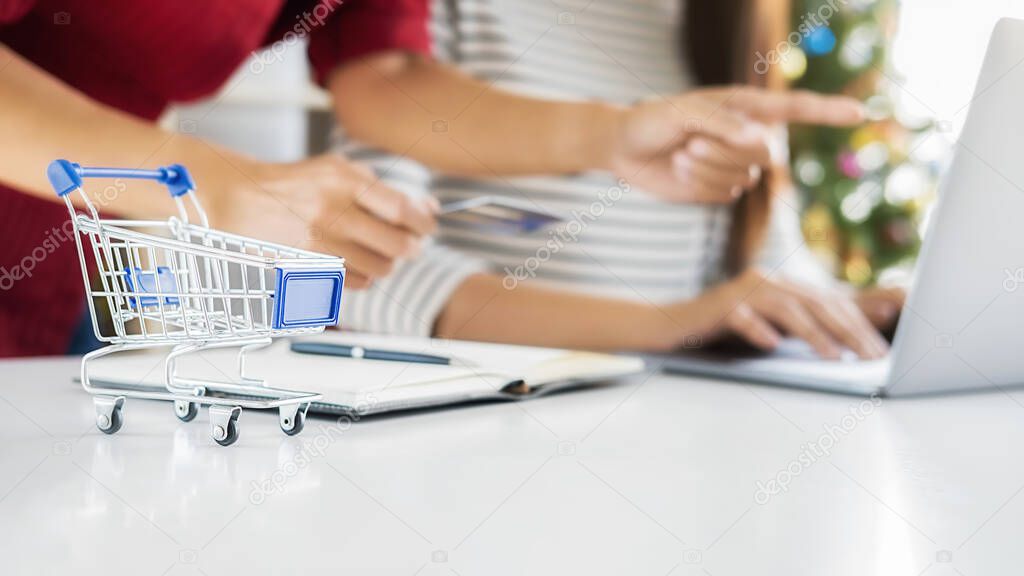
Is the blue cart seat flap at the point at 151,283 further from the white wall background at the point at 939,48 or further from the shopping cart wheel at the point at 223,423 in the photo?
the white wall background at the point at 939,48

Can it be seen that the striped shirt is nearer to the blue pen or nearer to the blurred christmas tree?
the blue pen

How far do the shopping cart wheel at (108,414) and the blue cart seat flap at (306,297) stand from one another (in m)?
0.12

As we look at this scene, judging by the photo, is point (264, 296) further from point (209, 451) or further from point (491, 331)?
point (491, 331)

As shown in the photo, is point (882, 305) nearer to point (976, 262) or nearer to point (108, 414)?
point (976, 262)

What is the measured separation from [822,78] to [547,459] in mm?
3060

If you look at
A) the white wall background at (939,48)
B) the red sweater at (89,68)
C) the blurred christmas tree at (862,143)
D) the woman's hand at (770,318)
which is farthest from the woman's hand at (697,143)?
the blurred christmas tree at (862,143)

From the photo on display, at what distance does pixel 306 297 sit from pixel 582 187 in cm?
121

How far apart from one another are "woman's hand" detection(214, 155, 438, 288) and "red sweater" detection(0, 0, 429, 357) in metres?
0.25

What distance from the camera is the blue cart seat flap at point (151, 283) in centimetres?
46

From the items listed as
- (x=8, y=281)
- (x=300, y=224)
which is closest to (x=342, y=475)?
(x=300, y=224)

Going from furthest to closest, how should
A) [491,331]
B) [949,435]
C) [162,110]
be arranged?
[491,331] → [162,110] → [949,435]

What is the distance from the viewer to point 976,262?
2.12ft

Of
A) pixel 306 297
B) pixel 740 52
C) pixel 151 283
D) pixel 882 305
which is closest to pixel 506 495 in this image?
pixel 306 297

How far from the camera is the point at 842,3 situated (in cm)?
307
